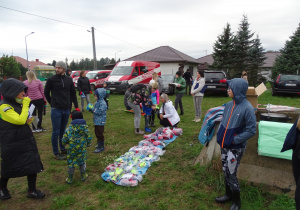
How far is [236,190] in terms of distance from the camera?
2.93 meters

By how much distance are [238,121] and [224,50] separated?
25.2 m

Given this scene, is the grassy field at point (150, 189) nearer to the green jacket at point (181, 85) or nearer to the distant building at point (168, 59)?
the green jacket at point (181, 85)

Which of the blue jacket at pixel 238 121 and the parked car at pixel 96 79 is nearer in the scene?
the blue jacket at pixel 238 121

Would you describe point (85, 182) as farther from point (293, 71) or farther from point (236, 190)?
point (293, 71)

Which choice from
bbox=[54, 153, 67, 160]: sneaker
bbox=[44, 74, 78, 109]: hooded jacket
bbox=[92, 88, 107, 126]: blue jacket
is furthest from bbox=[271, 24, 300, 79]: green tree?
bbox=[54, 153, 67, 160]: sneaker

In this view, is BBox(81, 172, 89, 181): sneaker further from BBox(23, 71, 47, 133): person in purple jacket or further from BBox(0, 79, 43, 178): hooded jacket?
BBox(23, 71, 47, 133): person in purple jacket

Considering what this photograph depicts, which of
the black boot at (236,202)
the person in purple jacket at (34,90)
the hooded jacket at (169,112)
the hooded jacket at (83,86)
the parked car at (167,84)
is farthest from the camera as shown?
the parked car at (167,84)

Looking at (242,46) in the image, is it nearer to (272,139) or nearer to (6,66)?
(272,139)

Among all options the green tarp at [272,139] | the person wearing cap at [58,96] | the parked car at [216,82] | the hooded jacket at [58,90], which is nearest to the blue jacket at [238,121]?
the green tarp at [272,139]

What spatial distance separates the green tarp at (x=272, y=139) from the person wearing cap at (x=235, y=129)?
831 mm

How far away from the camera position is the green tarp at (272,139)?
338 cm

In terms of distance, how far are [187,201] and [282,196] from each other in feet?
4.63

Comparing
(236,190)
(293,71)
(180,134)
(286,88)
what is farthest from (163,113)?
(293,71)

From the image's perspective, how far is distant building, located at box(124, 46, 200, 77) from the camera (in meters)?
31.1
